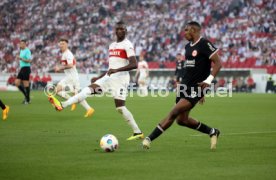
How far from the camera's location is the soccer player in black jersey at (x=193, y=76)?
10.9 m

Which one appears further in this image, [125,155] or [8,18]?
[8,18]

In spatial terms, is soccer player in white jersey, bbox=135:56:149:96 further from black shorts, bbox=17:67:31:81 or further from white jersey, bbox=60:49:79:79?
white jersey, bbox=60:49:79:79

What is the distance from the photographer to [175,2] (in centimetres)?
5438

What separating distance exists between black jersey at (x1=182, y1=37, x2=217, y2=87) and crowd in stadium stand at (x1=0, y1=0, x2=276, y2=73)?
34.1m

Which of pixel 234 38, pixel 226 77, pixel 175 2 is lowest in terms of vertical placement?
pixel 226 77

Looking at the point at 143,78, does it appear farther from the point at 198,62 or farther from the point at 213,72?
the point at 213,72

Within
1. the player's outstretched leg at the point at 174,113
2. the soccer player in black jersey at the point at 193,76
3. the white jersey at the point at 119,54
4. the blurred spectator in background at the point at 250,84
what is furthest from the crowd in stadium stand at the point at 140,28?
the player's outstretched leg at the point at 174,113

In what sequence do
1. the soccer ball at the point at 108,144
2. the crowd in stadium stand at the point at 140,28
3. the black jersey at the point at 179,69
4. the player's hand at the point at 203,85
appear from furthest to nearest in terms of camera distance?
1. the crowd in stadium stand at the point at 140,28
2. the black jersey at the point at 179,69
3. the soccer ball at the point at 108,144
4. the player's hand at the point at 203,85

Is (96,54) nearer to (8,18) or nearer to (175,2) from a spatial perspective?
→ (175,2)

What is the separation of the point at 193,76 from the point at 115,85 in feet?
9.17

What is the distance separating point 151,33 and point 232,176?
45.5 m

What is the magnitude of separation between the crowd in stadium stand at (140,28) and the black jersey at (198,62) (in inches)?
1342

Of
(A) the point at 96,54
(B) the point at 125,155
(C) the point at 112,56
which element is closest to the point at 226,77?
(A) the point at 96,54

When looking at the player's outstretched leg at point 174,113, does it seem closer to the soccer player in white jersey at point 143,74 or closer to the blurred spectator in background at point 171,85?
the soccer player in white jersey at point 143,74
